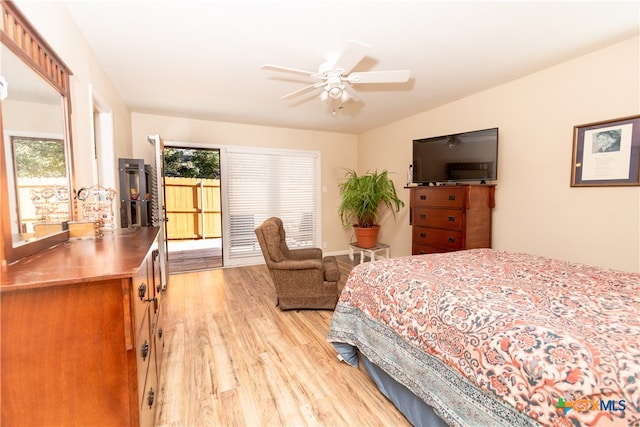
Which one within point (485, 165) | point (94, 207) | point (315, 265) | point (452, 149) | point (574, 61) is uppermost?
point (574, 61)

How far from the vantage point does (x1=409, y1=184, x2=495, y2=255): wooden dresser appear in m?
2.84

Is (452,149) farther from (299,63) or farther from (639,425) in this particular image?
(639,425)

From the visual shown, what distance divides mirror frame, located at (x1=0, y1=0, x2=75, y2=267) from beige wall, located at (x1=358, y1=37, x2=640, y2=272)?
3.70 metres

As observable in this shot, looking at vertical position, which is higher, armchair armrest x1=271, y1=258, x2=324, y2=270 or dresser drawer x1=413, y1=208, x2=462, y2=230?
dresser drawer x1=413, y1=208, x2=462, y2=230

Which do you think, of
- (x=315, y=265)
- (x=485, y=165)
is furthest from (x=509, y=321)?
(x=485, y=165)

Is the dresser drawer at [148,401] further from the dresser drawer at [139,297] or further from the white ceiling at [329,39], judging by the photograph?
the white ceiling at [329,39]

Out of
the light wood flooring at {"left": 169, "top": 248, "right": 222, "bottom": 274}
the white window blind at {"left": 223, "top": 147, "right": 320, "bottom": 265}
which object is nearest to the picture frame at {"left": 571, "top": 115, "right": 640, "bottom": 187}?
the white window blind at {"left": 223, "top": 147, "right": 320, "bottom": 265}

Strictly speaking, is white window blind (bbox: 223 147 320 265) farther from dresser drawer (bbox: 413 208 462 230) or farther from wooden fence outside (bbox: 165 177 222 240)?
wooden fence outside (bbox: 165 177 222 240)

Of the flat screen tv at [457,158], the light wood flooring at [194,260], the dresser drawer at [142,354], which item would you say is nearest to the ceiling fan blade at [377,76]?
the flat screen tv at [457,158]

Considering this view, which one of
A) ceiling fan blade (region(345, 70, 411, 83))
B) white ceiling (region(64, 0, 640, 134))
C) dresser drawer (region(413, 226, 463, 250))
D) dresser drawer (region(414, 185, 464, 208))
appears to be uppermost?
white ceiling (region(64, 0, 640, 134))

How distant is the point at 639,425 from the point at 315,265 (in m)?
2.18

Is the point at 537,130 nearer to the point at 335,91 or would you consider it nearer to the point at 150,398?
the point at 335,91

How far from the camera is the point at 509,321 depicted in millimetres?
1021

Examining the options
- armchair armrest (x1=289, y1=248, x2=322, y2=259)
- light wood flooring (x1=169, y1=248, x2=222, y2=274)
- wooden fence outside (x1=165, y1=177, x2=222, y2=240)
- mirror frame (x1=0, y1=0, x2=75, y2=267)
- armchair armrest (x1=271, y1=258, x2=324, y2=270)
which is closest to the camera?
mirror frame (x1=0, y1=0, x2=75, y2=267)
